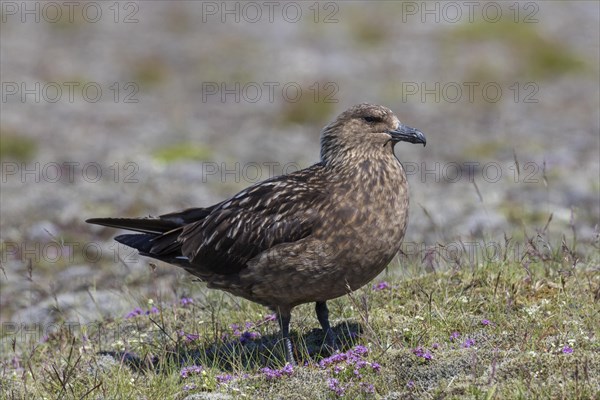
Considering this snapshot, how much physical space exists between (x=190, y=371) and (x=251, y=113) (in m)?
11.9

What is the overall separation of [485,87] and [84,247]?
10.1m

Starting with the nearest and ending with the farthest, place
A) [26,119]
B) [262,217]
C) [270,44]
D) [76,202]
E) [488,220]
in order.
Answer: [262,217] → [488,220] → [76,202] → [26,119] → [270,44]

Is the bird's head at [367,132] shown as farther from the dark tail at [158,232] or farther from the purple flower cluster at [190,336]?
the purple flower cluster at [190,336]

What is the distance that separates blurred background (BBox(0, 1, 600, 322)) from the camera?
10.6m

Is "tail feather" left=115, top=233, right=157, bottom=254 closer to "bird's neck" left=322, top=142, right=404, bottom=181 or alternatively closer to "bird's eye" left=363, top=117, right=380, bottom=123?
"bird's neck" left=322, top=142, right=404, bottom=181

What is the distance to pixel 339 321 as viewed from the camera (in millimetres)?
6844

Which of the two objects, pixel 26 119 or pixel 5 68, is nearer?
pixel 26 119

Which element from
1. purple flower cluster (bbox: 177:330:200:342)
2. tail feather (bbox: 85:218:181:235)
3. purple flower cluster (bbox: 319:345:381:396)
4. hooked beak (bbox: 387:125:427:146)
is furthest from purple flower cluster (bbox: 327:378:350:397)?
tail feather (bbox: 85:218:181:235)

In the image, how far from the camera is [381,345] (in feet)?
19.4

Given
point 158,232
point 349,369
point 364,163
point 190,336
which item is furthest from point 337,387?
point 158,232

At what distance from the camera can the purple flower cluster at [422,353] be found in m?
5.63

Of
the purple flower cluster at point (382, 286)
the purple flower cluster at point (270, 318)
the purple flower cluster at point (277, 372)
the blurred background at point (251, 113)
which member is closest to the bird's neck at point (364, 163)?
the purple flower cluster at point (382, 286)

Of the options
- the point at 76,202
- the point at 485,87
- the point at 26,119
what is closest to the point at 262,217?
the point at 76,202

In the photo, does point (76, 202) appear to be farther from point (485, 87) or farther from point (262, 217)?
point (485, 87)
